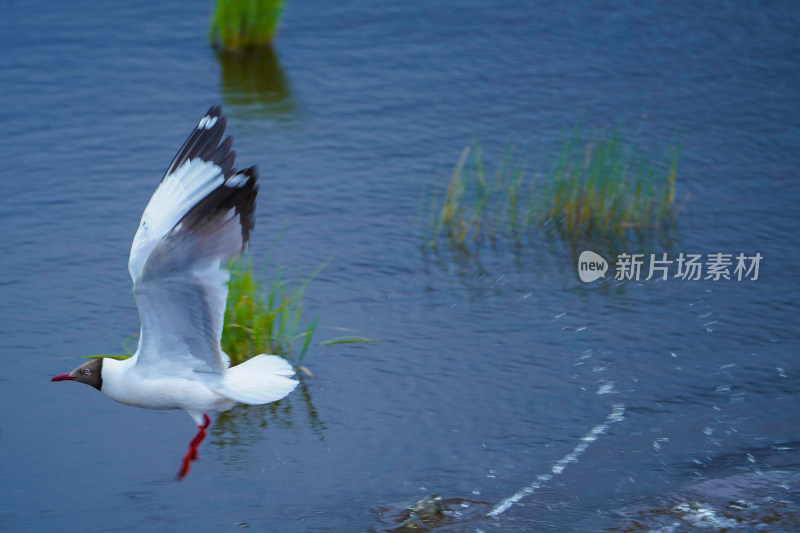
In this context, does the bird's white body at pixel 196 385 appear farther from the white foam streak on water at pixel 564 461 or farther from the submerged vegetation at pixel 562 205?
the submerged vegetation at pixel 562 205

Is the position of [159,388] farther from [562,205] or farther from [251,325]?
[562,205]

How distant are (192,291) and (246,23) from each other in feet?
25.4

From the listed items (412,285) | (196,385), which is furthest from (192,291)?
(412,285)

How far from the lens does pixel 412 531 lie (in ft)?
17.1

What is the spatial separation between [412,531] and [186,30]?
8.63m

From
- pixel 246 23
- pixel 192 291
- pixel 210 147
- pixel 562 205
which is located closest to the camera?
pixel 192 291

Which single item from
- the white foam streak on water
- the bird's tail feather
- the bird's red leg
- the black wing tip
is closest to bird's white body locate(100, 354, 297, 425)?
the bird's tail feather

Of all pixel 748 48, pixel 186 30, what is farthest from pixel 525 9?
pixel 186 30

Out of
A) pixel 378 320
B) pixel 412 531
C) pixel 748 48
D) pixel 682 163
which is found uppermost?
pixel 748 48

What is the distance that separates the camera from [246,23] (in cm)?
1206

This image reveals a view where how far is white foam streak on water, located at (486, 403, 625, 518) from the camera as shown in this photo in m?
5.50

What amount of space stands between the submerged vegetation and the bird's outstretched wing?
134 inches

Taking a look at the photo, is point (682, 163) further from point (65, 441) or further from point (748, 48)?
point (65, 441)

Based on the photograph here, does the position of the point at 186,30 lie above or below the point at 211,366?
above
